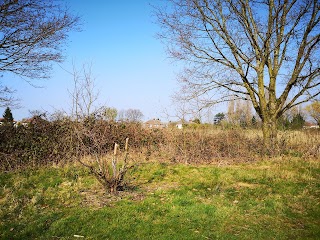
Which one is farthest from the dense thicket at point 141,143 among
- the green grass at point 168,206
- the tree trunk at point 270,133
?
the green grass at point 168,206

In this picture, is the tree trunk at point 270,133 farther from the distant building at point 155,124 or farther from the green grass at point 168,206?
the distant building at point 155,124

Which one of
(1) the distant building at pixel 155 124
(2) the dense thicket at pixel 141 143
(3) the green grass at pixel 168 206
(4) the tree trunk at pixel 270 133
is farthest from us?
(1) the distant building at pixel 155 124

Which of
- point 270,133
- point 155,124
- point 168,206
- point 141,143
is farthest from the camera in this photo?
point 155,124

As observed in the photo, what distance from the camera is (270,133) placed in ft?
40.2

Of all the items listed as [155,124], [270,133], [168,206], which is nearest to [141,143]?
[155,124]

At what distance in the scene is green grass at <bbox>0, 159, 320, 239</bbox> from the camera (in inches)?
174

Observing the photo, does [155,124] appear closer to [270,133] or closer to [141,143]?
[141,143]

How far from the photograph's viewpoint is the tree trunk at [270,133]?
11795mm

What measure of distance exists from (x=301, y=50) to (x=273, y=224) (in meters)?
10.3

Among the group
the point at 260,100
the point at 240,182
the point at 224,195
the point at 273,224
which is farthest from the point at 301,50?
the point at 273,224

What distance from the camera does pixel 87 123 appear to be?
41.0 feet

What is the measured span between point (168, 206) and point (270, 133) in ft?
28.0

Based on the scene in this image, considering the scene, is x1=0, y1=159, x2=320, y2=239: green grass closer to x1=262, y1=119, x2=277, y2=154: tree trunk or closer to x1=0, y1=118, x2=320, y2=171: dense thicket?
x1=0, y1=118, x2=320, y2=171: dense thicket

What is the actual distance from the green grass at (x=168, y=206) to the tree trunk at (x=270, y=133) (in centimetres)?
317
